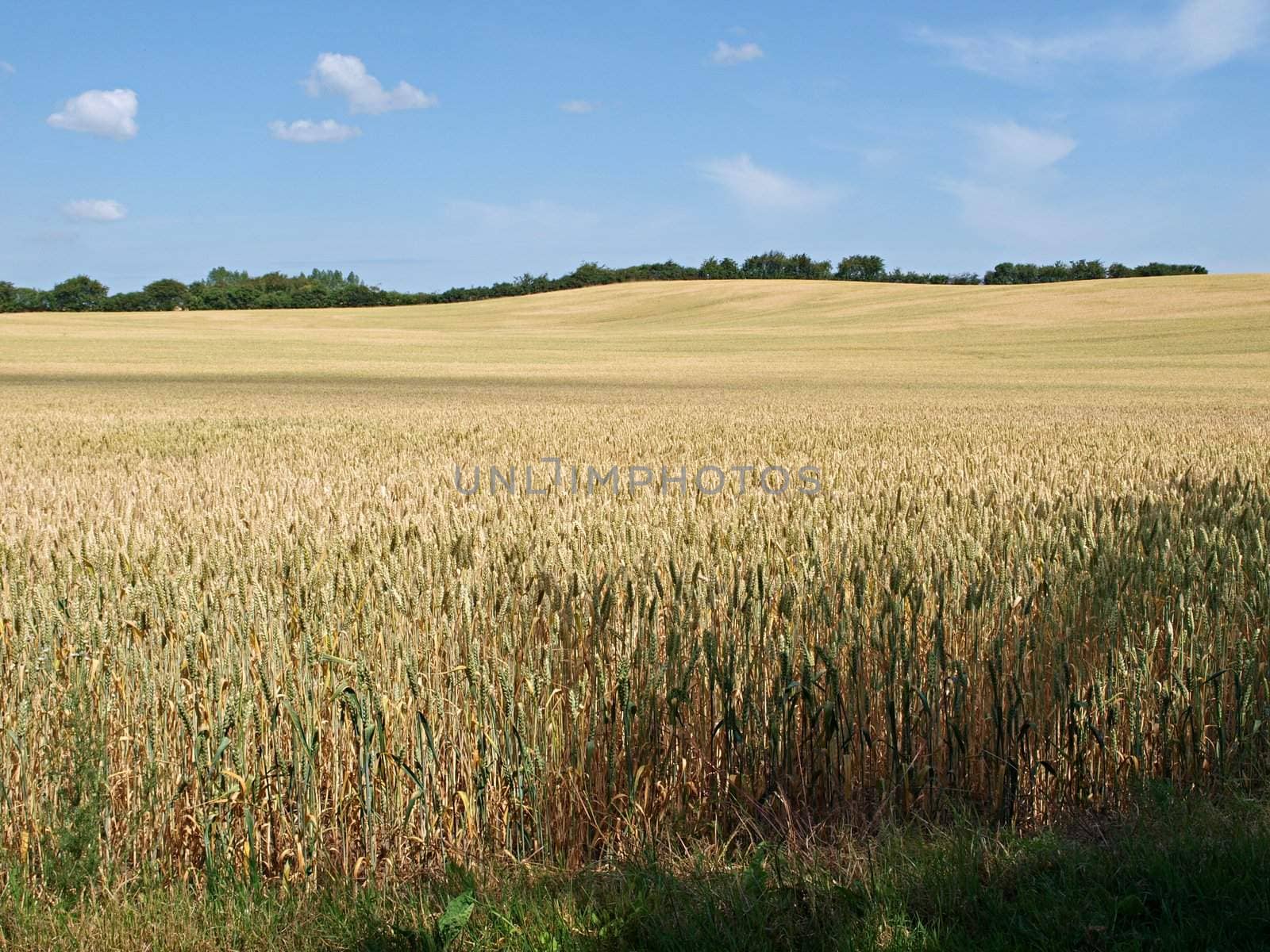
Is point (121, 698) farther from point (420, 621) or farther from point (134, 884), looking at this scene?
point (420, 621)

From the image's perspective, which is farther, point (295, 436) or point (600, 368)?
point (600, 368)

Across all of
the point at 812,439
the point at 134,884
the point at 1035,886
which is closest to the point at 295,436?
the point at 812,439

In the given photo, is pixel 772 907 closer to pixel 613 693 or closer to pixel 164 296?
pixel 613 693

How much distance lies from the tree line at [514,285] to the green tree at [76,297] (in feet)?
0.19

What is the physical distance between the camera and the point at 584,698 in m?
3.10

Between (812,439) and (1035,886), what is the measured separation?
9046 millimetres

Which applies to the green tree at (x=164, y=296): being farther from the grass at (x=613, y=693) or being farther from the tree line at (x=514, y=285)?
the grass at (x=613, y=693)

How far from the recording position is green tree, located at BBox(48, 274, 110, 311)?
246ft

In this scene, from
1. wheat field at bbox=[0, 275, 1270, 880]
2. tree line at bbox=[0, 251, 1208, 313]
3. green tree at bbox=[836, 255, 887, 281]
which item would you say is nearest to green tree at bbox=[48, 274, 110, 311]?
tree line at bbox=[0, 251, 1208, 313]

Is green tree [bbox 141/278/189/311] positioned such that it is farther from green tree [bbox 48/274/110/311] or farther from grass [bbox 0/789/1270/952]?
grass [bbox 0/789/1270/952]

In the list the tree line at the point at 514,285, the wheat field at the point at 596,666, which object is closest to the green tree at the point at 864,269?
the tree line at the point at 514,285

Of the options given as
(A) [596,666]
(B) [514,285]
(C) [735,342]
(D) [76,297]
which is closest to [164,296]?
(D) [76,297]

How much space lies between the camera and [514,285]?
86.1 m

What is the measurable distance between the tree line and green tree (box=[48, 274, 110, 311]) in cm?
6
